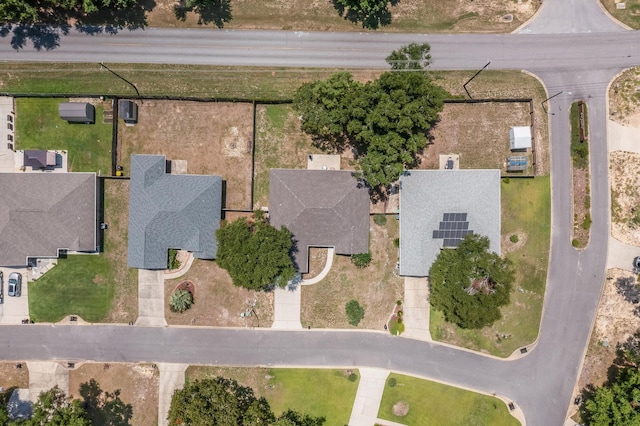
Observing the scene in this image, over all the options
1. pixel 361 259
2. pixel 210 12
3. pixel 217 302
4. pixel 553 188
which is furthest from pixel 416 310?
pixel 210 12

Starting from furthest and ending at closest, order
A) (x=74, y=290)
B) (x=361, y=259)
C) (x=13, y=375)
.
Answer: (x=74, y=290), (x=13, y=375), (x=361, y=259)

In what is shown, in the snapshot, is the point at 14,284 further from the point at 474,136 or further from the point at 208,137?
the point at 474,136

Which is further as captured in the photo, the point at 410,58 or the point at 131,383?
the point at 131,383

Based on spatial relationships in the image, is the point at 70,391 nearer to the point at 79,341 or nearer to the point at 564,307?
the point at 79,341

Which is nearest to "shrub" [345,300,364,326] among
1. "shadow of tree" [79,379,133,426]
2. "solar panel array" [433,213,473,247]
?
"solar panel array" [433,213,473,247]

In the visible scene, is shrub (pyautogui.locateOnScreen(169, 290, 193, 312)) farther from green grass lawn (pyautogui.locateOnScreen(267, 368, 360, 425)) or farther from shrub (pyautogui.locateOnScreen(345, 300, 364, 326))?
shrub (pyautogui.locateOnScreen(345, 300, 364, 326))
